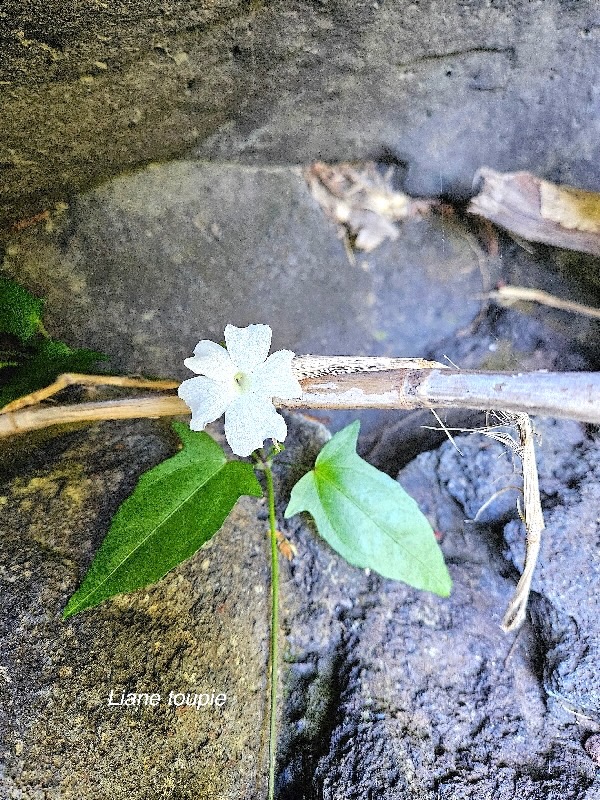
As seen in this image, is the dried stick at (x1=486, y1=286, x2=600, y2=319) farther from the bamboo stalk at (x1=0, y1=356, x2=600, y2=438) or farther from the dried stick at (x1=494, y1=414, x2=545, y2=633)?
the bamboo stalk at (x1=0, y1=356, x2=600, y2=438)

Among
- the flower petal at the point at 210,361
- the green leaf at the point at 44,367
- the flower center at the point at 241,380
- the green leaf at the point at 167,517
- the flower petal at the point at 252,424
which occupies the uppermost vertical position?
the flower petal at the point at 210,361

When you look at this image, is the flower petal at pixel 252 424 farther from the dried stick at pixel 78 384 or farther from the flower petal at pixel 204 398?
the dried stick at pixel 78 384

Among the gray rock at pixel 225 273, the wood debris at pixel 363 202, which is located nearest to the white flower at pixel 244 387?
the gray rock at pixel 225 273

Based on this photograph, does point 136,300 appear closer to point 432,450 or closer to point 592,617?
point 432,450

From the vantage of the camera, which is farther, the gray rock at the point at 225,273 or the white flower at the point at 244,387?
the gray rock at the point at 225,273

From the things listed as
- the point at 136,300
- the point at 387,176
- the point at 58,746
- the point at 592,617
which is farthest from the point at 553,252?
the point at 58,746

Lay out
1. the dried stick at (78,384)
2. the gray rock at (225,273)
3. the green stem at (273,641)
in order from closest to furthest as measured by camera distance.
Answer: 1. the green stem at (273,641)
2. the dried stick at (78,384)
3. the gray rock at (225,273)

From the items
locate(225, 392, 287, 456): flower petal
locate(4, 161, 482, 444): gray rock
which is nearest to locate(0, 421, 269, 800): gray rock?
locate(225, 392, 287, 456): flower petal

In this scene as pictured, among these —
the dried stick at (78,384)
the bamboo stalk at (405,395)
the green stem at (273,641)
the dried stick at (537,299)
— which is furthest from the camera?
the dried stick at (537,299)
